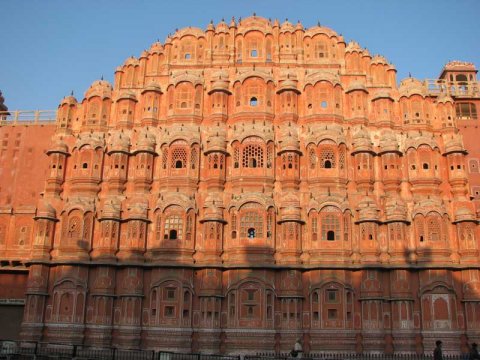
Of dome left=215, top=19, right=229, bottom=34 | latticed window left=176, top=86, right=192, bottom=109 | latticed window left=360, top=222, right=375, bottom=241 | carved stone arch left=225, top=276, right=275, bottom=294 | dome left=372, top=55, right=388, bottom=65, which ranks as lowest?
carved stone arch left=225, top=276, right=275, bottom=294

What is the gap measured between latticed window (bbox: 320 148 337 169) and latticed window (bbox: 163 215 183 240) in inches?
378

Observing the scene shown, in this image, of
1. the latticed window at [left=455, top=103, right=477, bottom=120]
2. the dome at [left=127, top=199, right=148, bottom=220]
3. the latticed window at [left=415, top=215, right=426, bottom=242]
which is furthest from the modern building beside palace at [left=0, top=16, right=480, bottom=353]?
the latticed window at [left=455, top=103, right=477, bottom=120]

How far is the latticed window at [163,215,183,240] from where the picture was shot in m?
32.7

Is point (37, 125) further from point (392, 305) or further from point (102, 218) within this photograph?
point (392, 305)

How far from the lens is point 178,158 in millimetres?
34312

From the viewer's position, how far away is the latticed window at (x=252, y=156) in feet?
111

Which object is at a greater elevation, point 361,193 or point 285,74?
point 285,74

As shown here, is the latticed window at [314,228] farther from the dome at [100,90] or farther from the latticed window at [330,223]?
the dome at [100,90]

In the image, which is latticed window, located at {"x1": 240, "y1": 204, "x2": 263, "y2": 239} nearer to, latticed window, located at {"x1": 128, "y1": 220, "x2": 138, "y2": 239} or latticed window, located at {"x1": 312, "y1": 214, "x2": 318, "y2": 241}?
latticed window, located at {"x1": 312, "y1": 214, "x2": 318, "y2": 241}

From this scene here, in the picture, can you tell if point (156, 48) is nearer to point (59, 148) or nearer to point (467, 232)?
point (59, 148)

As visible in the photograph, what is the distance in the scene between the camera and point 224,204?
33188 millimetres

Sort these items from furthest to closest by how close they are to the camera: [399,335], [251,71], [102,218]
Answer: [251,71], [102,218], [399,335]

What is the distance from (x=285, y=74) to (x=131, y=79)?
10728mm

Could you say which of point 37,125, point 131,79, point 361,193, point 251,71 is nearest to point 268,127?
point 251,71
